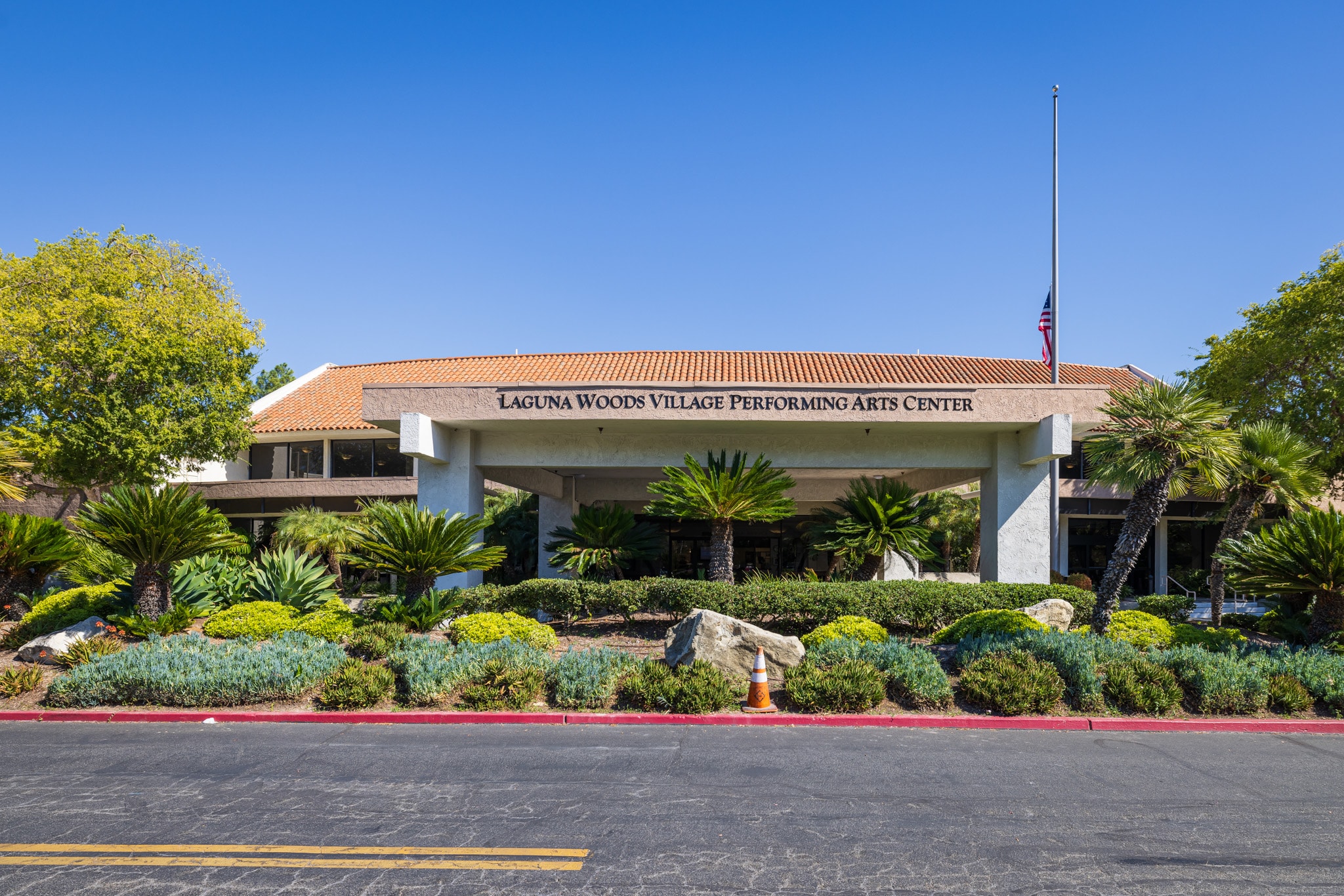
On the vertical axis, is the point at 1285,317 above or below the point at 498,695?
above

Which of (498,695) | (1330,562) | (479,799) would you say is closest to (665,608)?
(498,695)

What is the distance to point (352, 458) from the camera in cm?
3155

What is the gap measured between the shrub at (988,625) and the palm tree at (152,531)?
12.2 meters

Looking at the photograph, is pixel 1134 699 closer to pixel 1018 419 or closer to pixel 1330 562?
pixel 1330 562

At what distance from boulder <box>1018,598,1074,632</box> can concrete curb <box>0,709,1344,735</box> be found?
174 inches

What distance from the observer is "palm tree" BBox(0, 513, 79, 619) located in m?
15.5

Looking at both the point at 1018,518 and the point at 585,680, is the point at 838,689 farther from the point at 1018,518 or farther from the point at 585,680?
the point at 1018,518

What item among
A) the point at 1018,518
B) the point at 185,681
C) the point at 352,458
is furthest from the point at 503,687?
the point at 352,458

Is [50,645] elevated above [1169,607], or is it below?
above

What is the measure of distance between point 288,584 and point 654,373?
11995 millimetres

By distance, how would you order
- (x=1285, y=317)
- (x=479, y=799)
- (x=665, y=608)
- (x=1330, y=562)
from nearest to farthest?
(x=479, y=799), (x=1330, y=562), (x=665, y=608), (x=1285, y=317)

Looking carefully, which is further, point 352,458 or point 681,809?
point 352,458

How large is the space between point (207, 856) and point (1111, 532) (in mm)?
35519

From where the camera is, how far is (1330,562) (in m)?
11.7
